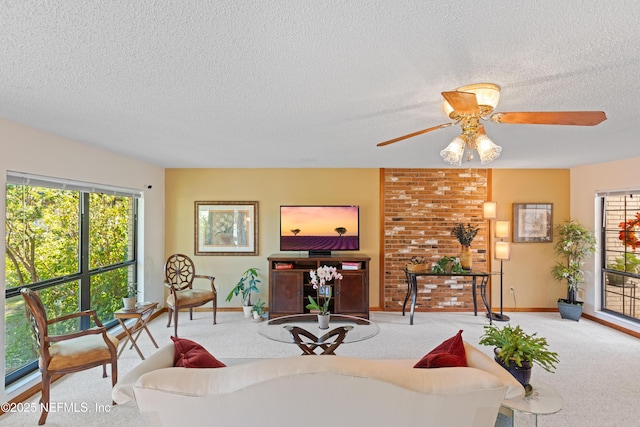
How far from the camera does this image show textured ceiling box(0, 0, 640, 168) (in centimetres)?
128

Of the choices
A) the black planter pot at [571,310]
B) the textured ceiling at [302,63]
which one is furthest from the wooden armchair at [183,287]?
the black planter pot at [571,310]

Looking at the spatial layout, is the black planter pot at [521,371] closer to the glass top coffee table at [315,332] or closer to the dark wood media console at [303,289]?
the glass top coffee table at [315,332]

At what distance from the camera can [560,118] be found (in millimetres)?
1745

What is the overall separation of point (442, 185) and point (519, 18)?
4.30 meters

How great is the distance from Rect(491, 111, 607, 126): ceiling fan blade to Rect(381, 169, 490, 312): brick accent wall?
3552 millimetres

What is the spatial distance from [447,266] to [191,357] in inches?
160

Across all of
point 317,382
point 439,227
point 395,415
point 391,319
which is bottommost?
point 391,319

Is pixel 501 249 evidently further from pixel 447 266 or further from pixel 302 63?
pixel 302 63

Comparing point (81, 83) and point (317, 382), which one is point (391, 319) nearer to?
point (317, 382)

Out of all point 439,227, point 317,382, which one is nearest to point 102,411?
point 317,382

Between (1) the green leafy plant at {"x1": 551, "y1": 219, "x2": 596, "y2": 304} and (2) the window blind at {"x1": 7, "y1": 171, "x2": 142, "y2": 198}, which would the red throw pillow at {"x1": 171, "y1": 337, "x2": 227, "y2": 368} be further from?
(1) the green leafy plant at {"x1": 551, "y1": 219, "x2": 596, "y2": 304}

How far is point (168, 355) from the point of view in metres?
1.89

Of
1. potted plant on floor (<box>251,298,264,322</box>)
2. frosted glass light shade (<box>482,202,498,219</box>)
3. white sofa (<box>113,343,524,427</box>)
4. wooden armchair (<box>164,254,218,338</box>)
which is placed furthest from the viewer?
frosted glass light shade (<box>482,202,498,219</box>)

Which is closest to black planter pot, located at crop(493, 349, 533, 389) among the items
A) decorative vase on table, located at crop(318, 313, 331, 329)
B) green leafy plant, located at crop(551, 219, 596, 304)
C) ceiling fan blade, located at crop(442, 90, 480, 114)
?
ceiling fan blade, located at crop(442, 90, 480, 114)
